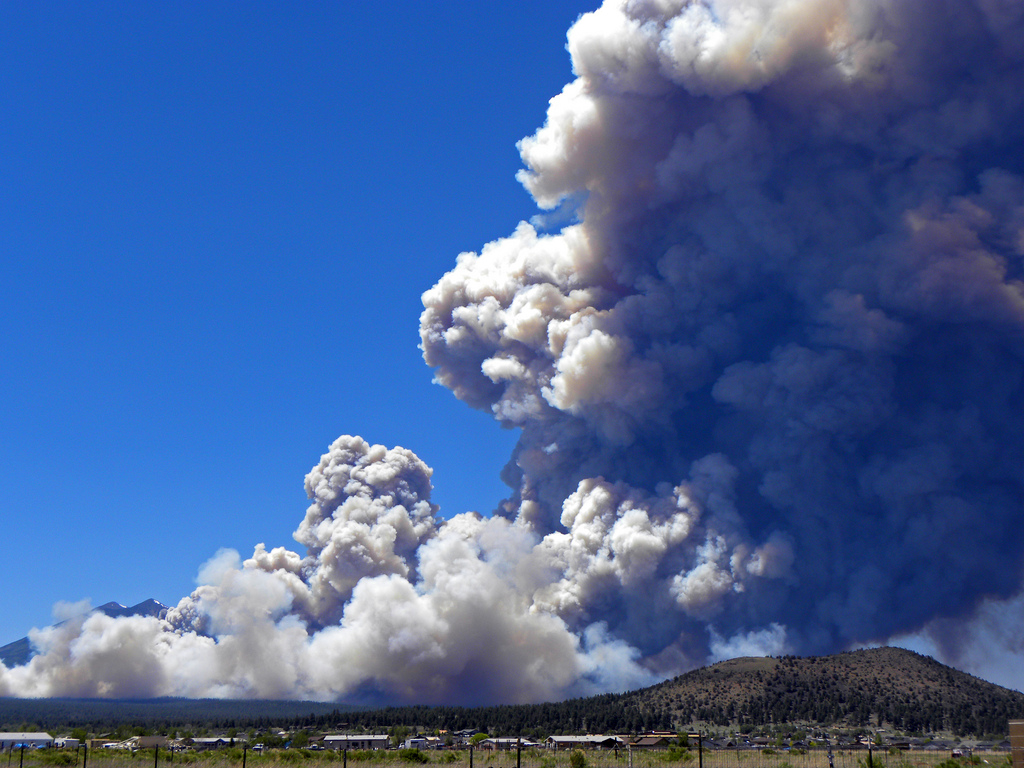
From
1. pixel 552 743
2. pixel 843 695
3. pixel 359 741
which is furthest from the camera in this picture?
pixel 843 695

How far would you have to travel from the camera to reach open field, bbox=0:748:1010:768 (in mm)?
70938

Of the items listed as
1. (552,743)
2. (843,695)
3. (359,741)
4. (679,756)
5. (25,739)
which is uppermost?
(843,695)

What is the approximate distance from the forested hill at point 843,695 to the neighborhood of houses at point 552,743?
303 inches

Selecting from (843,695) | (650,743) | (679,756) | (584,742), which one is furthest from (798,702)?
(679,756)

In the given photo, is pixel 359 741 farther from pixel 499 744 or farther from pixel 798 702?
pixel 798 702

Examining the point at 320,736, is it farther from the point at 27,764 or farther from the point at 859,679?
the point at 859,679

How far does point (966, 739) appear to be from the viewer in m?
111

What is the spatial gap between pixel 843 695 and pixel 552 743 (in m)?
40.3

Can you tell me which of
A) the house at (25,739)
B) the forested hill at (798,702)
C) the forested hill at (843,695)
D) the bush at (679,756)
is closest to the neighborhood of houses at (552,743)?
the house at (25,739)

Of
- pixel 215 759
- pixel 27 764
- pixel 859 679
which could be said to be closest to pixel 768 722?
pixel 859 679

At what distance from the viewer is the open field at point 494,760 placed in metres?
70.9

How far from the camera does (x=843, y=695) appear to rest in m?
127

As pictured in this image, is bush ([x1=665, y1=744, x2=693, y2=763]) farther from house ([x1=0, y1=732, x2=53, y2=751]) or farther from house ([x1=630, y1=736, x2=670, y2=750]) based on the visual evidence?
house ([x1=0, y1=732, x2=53, y2=751])

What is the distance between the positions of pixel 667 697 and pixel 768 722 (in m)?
19.6
